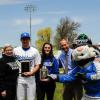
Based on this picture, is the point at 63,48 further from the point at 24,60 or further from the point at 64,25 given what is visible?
the point at 64,25

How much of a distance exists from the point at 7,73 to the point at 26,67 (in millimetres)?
472

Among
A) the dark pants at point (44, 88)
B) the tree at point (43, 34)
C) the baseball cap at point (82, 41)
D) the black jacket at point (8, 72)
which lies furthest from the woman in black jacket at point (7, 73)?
the tree at point (43, 34)

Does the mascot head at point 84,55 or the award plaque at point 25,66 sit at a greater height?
the mascot head at point 84,55

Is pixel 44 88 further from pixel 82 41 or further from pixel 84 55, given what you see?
pixel 84 55

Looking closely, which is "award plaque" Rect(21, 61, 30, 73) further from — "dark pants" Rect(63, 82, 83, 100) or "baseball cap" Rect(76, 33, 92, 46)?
"baseball cap" Rect(76, 33, 92, 46)

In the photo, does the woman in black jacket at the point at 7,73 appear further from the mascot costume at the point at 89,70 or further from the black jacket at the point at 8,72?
the mascot costume at the point at 89,70

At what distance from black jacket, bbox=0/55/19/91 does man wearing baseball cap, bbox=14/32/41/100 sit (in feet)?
0.41

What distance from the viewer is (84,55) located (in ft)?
20.5

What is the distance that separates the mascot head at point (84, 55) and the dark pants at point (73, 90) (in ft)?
10.9

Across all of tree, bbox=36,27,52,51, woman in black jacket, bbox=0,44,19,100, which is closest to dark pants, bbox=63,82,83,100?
woman in black jacket, bbox=0,44,19,100

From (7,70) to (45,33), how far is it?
77.1 meters

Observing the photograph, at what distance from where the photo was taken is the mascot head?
6.24 meters

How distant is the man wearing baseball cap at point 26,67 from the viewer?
30.9ft

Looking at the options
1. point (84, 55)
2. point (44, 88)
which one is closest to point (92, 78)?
point (84, 55)
